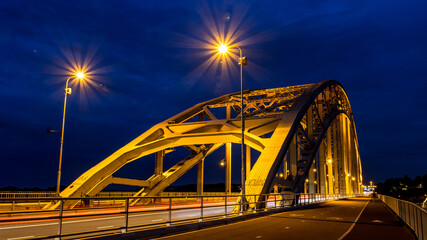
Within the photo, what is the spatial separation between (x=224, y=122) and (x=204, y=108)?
6.10 m


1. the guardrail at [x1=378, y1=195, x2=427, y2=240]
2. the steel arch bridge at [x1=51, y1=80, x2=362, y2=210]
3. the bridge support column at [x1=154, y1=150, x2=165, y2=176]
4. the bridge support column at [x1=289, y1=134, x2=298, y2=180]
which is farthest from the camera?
the bridge support column at [x1=154, y1=150, x2=165, y2=176]

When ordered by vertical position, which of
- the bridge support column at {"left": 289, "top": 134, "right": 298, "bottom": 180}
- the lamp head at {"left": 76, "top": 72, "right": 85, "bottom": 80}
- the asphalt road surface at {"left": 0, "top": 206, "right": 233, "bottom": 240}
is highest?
the lamp head at {"left": 76, "top": 72, "right": 85, "bottom": 80}

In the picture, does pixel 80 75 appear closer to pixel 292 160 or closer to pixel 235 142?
pixel 235 142

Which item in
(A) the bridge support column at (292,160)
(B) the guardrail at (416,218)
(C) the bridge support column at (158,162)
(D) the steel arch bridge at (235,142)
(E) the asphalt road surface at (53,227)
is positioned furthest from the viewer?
(C) the bridge support column at (158,162)

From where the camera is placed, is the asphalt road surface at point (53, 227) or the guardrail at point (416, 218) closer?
the guardrail at point (416, 218)

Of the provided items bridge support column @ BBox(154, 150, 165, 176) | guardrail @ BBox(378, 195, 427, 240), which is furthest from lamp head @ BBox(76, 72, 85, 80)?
guardrail @ BBox(378, 195, 427, 240)

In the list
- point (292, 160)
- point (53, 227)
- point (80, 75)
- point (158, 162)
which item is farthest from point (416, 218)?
point (158, 162)

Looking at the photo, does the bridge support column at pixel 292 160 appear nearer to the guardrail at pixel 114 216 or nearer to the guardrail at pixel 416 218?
the guardrail at pixel 114 216

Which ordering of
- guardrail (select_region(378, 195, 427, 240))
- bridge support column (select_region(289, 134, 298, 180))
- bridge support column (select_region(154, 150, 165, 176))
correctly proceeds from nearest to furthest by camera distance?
guardrail (select_region(378, 195, 427, 240)) < bridge support column (select_region(289, 134, 298, 180)) < bridge support column (select_region(154, 150, 165, 176))

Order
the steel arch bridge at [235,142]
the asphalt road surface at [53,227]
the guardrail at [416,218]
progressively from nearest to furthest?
the guardrail at [416,218], the asphalt road surface at [53,227], the steel arch bridge at [235,142]

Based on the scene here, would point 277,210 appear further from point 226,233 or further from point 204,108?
point 204,108

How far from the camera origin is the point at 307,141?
37.3 meters

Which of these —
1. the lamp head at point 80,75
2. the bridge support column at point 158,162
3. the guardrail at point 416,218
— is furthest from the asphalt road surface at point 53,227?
the bridge support column at point 158,162

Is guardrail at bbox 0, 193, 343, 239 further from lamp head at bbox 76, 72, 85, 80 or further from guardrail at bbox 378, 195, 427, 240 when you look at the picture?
lamp head at bbox 76, 72, 85, 80
